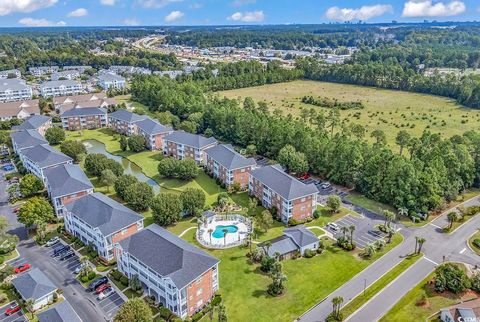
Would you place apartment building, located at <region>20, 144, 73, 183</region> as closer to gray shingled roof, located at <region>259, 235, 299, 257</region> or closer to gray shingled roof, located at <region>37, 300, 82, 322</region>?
gray shingled roof, located at <region>37, 300, 82, 322</region>

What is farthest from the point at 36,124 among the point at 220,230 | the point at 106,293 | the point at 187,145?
the point at 106,293

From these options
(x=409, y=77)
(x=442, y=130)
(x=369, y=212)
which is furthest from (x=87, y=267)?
(x=409, y=77)

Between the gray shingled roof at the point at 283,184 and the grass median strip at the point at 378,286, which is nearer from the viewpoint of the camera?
the grass median strip at the point at 378,286

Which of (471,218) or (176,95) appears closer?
(471,218)

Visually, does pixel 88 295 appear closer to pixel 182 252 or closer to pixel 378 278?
pixel 182 252

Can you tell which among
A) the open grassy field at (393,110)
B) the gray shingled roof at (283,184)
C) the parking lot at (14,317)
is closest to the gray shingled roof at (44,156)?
the parking lot at (14,317)

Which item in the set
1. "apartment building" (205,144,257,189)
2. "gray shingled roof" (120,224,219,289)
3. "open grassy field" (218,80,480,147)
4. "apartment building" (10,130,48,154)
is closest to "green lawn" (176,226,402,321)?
"gray shingled roof" (120,224,219,289)

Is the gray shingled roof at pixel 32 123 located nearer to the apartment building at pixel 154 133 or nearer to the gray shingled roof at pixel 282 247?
the apartment building at pixel 154 133
